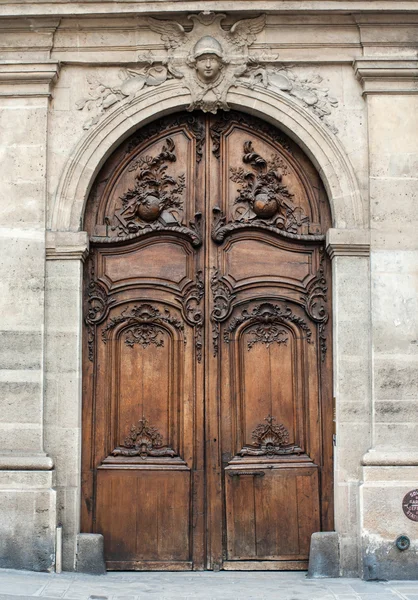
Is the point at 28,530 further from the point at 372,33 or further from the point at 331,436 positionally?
the point at 372,33

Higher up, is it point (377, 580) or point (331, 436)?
point (331, 436)

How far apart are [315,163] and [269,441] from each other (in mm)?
2468

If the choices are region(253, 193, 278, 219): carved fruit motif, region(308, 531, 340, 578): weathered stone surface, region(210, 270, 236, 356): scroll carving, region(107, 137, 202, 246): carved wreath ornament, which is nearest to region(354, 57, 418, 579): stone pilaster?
region(308, 531, 340, 578): weathered stone surface

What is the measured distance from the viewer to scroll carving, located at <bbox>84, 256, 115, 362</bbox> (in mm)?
7781

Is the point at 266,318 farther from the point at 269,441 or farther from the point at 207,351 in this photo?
the point at 269,441

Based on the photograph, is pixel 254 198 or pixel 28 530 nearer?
pixel 28 530

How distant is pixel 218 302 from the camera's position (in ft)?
25.7

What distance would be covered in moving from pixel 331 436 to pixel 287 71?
3.23 metres

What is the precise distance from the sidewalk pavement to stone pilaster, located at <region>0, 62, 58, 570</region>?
14.6 inches

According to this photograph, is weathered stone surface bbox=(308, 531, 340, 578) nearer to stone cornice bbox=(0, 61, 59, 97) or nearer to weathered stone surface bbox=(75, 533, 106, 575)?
weathered stone surface bbox=(75, 533, 106, 575)

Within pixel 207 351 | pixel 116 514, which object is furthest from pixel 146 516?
pixel 207 351

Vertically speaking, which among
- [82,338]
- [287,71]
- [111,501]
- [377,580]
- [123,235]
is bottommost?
[377,580]

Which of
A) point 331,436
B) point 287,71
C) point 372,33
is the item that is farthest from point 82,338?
point 372,33

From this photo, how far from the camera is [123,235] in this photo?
7.90 metres
